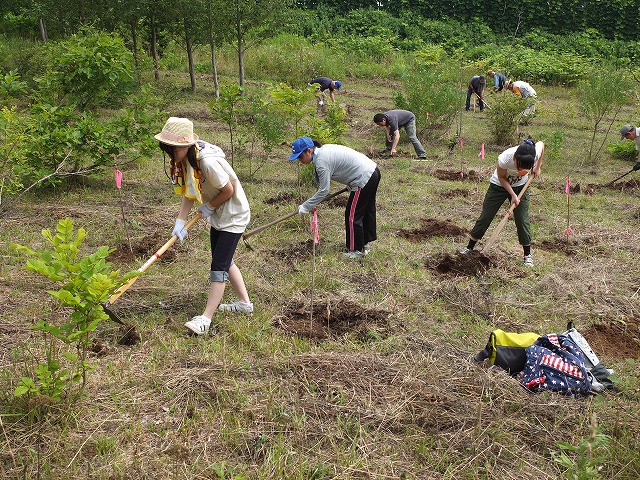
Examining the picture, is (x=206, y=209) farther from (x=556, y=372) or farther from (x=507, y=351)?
(x=556, y=372)

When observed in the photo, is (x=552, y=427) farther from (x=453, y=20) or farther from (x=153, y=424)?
(x=453, y=20)

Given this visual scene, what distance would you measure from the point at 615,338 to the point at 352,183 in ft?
8.67

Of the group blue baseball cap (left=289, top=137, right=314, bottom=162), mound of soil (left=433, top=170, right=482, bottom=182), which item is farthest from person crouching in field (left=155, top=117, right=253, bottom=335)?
mound of soil (left=433, top=170, right=482, bottom=182)

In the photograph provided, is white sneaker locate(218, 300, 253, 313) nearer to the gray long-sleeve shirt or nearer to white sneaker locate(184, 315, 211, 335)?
white sneaker locate(184, 315, 211, 335)

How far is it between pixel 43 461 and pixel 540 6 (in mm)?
27201

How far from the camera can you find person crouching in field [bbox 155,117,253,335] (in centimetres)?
346

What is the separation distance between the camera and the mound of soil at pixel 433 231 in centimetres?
613

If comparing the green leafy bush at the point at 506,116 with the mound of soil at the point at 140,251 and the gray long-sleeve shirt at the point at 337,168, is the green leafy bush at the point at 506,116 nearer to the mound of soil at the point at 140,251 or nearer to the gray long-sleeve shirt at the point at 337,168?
the gray long-sleeve shirt at the point at 337,168

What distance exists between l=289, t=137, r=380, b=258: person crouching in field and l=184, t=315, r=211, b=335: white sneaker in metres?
1.64

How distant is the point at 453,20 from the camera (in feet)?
81.6

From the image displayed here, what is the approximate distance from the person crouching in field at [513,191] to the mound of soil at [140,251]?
9.74 feet

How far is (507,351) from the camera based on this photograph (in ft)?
11.4

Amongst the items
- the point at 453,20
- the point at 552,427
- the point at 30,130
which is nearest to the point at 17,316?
the point at 30,130

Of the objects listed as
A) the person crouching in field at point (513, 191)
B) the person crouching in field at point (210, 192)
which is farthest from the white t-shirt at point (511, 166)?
the person crouching in field at point (210, 192)
